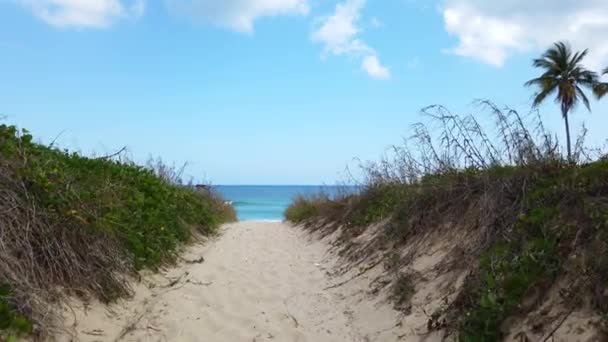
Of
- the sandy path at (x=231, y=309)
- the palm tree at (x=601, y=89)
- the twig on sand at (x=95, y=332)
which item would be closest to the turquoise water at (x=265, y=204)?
the sandy path at (x=231, y=309)

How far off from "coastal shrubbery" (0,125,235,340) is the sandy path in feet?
1.20

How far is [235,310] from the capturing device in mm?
5789

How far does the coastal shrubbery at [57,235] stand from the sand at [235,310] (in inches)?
10.6

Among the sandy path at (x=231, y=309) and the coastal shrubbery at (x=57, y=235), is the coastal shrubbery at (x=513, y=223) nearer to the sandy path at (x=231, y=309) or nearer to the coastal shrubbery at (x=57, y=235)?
the sandy path at (x=231, y=309)

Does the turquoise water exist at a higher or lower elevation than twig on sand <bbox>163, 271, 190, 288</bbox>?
higher

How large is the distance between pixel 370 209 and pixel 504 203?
5.43m

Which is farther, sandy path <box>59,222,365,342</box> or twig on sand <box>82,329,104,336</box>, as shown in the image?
A: sandy path <box>59,222,365,342</box>

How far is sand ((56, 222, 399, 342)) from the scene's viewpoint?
485cm

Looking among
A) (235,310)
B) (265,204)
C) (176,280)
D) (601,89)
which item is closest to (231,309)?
(235,310)

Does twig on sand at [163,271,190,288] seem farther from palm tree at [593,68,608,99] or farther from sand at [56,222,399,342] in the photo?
palm tree at [593,68,608,99]

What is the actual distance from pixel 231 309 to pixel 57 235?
6.39ft

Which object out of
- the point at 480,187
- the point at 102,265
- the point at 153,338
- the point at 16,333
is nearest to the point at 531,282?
the point at 480,187

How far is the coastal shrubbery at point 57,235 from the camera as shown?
4.11 m

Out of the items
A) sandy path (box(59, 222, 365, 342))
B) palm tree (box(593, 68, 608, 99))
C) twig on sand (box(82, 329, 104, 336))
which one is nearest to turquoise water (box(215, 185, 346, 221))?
sandy path (box(59, 222, 365, 342))
